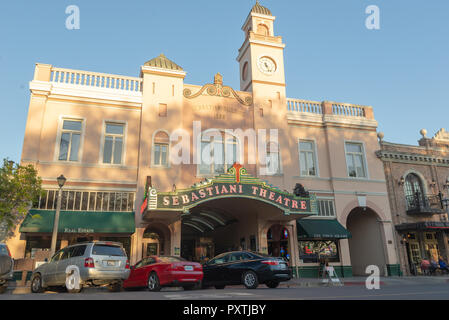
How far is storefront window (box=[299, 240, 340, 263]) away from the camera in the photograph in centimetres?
2258

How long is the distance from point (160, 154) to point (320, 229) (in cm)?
1090

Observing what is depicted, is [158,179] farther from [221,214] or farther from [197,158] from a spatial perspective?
[221,214]

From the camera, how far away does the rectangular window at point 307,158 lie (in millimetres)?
24555

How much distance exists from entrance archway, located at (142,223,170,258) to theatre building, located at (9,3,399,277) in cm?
6

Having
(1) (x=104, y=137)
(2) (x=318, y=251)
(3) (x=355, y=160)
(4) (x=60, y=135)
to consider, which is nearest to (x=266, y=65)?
(3) (x=355, y=160)

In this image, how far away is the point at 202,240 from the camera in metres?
26.7

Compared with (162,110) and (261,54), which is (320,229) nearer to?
(162,110)

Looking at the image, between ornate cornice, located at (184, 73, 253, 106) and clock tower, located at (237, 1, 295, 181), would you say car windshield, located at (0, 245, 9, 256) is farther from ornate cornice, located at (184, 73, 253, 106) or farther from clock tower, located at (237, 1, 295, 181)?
clock tower, located at (237, 1, 295, 181)

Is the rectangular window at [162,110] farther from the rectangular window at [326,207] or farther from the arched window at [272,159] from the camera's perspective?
the rectangular window at [326,207]

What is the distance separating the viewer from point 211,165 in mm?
22062

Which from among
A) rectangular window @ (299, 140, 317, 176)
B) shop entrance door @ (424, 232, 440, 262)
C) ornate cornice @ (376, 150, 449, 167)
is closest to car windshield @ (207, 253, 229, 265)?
rectangular window @ (299, 140, 317, 176)

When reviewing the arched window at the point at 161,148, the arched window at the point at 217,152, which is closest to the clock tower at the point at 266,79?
the arched window at the point at 217,152
